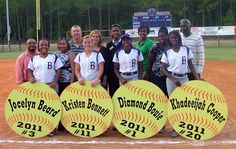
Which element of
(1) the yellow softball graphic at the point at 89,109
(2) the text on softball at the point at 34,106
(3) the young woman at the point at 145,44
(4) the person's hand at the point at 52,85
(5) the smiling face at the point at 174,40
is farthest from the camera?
(3) the young woman at the point at 145,44

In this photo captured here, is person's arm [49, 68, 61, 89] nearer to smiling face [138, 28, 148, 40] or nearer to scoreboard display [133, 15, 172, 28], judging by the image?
smiling face [138, 28, 148, 40]

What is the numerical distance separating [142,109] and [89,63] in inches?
49.9

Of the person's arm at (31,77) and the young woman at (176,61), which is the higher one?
the young woman at (176,61)

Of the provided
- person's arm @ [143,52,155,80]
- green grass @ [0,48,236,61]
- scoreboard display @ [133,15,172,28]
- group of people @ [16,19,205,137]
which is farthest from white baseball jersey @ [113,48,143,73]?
scoreboard display @ [133,15,172,28]

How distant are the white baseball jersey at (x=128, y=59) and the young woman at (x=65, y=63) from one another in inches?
32.6

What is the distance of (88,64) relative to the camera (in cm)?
826

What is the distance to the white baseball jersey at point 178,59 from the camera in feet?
26.5

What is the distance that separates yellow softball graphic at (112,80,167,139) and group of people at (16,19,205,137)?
0.99ft

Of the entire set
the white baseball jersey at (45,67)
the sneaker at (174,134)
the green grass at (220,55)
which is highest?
the white baseball jersey at (45,67)

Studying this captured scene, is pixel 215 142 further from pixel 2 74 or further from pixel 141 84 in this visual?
pixel 2 74

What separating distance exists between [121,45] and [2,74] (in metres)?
13.6

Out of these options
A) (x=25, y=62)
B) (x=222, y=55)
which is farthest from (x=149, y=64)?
(x=222, y=55)

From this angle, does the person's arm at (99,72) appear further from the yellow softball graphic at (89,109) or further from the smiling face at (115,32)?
the smiling face at (115,32)

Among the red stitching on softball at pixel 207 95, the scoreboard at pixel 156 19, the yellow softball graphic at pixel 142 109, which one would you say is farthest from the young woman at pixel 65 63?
the scoreboard at pixel 156 19
